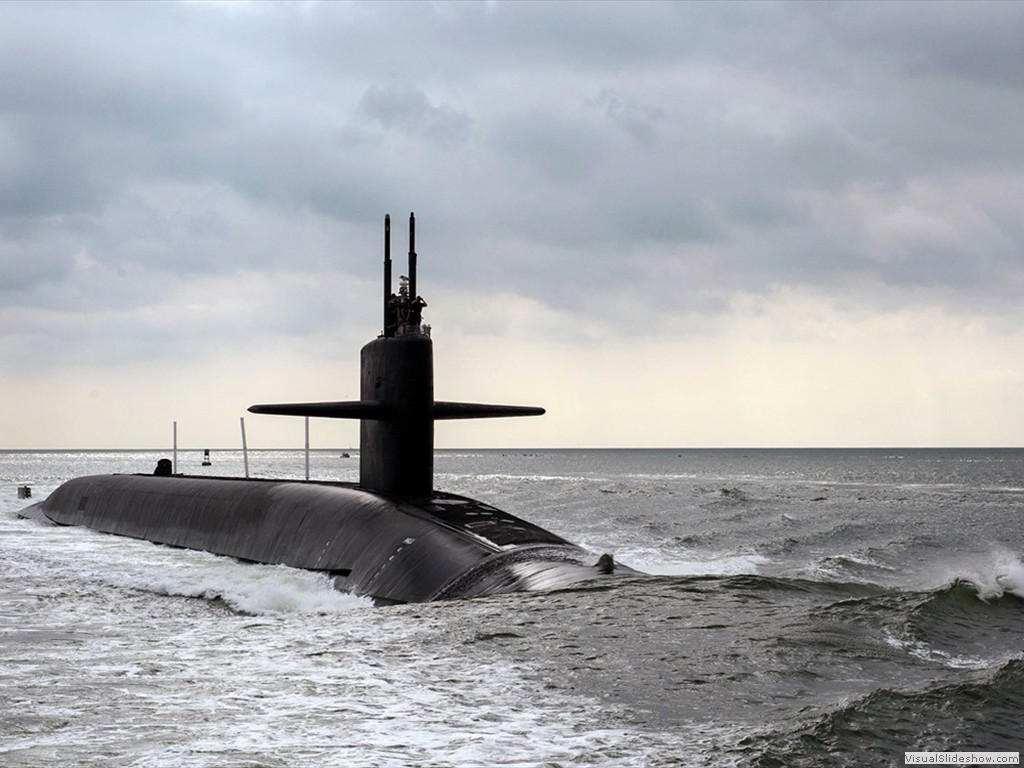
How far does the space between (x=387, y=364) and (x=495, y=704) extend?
8.45 metres

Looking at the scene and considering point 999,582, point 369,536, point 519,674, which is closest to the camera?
point 519,674

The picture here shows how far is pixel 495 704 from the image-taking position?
6.30m

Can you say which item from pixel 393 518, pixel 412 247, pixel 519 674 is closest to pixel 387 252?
pixel 412 247

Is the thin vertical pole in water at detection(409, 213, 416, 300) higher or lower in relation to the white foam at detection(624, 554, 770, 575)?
higher

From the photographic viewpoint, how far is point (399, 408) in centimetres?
1418

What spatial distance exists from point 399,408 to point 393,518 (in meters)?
1.70

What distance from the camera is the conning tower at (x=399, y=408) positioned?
46.4ft

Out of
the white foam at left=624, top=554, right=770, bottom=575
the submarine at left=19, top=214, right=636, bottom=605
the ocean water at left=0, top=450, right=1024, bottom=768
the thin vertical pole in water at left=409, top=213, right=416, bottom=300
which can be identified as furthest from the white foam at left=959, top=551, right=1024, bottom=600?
the thin vertical pole in water at left=409, top=213, right=416, bottom=300

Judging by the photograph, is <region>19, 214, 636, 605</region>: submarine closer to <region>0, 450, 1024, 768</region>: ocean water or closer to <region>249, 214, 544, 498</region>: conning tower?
<region>249, 214, 544, 498</region>: conning tower

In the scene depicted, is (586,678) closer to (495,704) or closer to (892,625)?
(495,704)

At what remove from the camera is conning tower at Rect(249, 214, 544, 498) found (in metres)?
14.2

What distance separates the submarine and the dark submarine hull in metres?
0.02

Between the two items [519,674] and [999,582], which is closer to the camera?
[519,674]

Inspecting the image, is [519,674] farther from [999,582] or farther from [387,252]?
[387,252]
